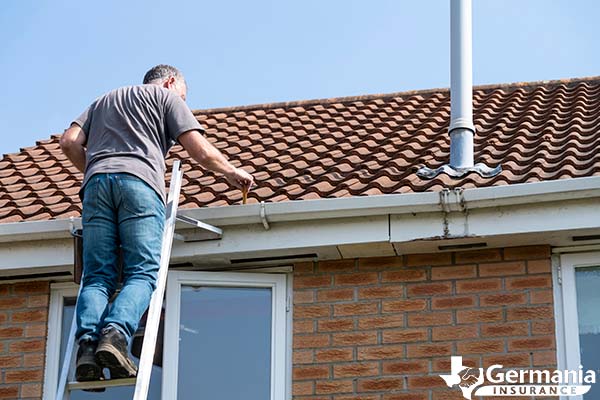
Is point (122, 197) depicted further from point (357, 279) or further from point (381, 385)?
point (381, 385)

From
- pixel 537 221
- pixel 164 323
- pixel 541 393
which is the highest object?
pixel 537 221

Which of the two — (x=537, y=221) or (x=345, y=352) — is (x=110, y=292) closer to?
(x=345, y=352)

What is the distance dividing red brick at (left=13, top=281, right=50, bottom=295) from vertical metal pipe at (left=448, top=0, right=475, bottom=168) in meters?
2.65

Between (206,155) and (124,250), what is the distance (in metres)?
0.69

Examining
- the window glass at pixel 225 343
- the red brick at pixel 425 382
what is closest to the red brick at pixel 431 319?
the red brick at pixel 425 382

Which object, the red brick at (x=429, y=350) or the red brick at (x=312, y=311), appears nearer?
the red brick at (x=429, y=350)

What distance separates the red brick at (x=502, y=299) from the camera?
716cm

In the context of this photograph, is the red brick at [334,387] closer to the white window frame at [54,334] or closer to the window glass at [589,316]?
the window glass at [589,316]

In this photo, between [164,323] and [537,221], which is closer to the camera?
[537,221]

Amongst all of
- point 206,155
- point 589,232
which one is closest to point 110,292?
point 206,155

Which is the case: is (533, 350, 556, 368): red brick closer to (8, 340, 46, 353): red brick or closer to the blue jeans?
the blue jeans

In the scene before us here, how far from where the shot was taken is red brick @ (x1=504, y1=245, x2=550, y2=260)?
7.25 meters

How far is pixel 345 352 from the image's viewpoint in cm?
726

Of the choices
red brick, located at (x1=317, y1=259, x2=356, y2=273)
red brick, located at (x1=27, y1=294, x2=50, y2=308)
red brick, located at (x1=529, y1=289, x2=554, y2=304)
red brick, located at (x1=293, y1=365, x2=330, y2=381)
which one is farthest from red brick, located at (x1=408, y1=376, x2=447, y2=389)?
red brick, located at (x1=27, y1=294, x2=50, y2=308)
